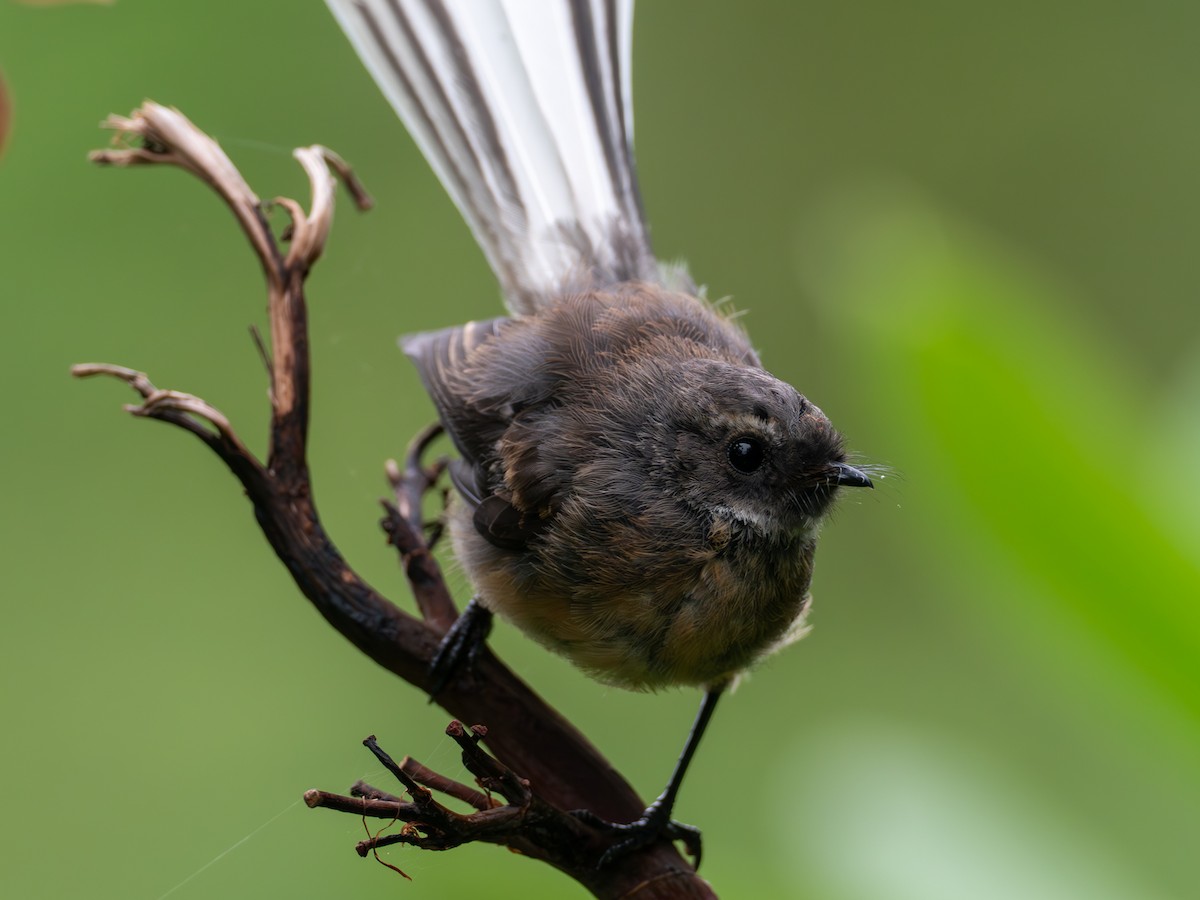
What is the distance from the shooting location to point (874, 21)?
4152mm

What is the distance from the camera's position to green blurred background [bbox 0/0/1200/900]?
1384mm

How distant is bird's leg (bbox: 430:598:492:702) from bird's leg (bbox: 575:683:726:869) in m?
0.23

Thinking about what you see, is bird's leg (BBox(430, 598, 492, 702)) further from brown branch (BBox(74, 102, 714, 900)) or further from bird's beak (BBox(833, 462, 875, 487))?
bird's beak (BBox(833, 462, 875, 487))

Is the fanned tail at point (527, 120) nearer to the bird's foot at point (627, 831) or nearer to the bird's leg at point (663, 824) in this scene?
the bird's leg at point (663, 824)

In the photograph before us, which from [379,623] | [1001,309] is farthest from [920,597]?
[379,623]

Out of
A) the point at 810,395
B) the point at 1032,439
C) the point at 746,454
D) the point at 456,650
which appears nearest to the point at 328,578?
the point at 456,650

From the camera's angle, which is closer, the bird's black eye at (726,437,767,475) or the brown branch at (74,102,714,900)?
the brown branch at (74,102,714,900)

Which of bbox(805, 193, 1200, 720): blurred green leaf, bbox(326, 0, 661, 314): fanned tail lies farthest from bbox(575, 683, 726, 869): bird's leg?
bbox(326, 0, 661, 314): fanned tail

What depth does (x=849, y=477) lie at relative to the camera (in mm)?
1642

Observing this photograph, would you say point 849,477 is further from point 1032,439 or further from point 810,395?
point 810,395

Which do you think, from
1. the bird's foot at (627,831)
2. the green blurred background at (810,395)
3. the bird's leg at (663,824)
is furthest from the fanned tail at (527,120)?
the bird's foot at (627,831)

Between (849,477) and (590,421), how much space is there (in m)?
0.40

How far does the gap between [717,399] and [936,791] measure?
60 cm

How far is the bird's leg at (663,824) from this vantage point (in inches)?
53.4
